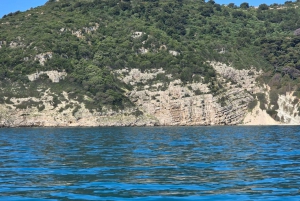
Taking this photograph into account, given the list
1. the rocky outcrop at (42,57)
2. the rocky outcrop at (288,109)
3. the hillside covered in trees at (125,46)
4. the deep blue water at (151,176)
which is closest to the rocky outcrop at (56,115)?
the hillside covered in trees at (125,46)

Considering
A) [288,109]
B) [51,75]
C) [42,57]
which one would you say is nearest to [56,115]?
[51,75]

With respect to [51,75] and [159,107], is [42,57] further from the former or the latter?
[159,107]

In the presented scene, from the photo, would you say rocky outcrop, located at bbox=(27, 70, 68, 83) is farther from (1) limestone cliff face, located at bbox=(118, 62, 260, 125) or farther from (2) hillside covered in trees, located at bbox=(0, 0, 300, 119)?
(1) limestone cliff face, located at bbox=(118, 62, 260, 125)

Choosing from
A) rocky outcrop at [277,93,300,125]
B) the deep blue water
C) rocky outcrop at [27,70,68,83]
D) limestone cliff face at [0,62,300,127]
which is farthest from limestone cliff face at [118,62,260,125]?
the deep blue water

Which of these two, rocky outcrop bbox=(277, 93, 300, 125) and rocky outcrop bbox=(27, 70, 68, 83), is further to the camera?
rocky outcrop bbox=(27, 70, 68, 83)

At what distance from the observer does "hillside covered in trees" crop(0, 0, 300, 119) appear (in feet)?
308

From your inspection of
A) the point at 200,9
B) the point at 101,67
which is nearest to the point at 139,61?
the point at 101,67

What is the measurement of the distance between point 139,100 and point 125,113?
4999 millimetres

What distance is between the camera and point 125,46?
107 metres

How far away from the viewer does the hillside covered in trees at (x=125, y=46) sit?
9400 cm

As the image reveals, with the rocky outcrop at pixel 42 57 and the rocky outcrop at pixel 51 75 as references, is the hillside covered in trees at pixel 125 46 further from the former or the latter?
the rocky outcrop at pixel 51 75

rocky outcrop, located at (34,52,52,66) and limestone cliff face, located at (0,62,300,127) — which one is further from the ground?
rocky outcrop, located at (34,52,52,66)

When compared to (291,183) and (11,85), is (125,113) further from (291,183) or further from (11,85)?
(291,183)

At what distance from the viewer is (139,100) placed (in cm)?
9212
